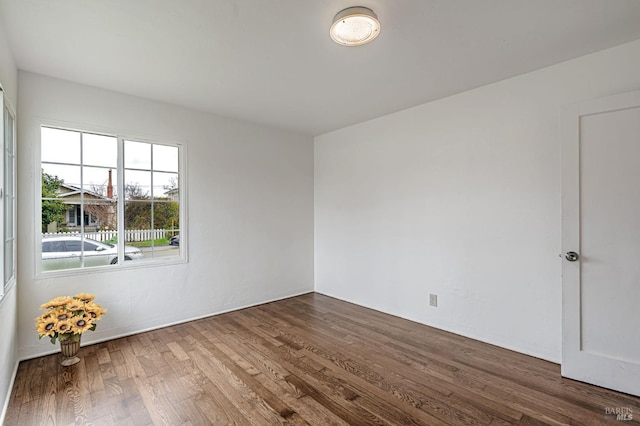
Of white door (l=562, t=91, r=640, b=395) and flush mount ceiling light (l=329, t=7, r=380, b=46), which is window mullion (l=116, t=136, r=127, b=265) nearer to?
flush mount ceiling light (l=329, t=7, r=380, b=46)

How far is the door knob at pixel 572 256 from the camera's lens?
2426mm

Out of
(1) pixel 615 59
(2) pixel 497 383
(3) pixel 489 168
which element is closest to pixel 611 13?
(1) pixel 615 59

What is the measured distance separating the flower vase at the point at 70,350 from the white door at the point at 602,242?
4.18 m

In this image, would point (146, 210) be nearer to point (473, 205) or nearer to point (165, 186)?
point (165, 186)

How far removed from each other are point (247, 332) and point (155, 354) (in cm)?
92

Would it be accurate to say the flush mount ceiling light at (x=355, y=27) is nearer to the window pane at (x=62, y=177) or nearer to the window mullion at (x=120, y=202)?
the window mullion at (x=120, y=202)

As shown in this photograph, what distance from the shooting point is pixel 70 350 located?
273cm

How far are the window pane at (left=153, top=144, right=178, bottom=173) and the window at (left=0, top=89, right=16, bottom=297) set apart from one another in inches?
48.0

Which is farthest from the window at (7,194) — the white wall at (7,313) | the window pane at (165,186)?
the window pane at (165,186)

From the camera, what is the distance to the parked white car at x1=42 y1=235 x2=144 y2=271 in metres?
2.92

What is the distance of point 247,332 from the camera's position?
3408 millimetres

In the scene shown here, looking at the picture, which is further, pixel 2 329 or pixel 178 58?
pixel 178 58

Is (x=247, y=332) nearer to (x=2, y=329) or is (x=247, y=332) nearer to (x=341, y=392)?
(x=341, y=392)

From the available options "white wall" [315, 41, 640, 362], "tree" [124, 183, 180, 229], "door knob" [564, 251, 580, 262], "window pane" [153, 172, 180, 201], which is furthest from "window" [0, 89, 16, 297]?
"door knob" [564, 251, 580, 262]
